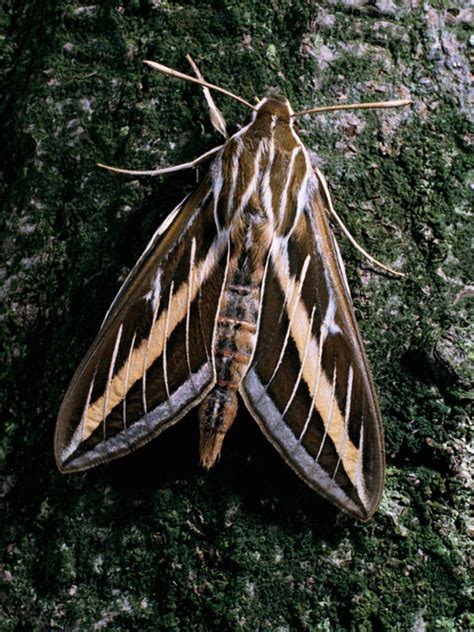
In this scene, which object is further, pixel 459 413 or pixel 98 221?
pixel 98 221

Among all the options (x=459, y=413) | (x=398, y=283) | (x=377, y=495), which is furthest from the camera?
(x=398, y=283)

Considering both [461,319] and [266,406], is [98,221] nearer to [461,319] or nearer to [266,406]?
[266,406]

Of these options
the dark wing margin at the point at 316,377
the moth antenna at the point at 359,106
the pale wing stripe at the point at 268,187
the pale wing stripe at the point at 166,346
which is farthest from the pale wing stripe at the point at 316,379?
the moth antenna at the point at 359,106

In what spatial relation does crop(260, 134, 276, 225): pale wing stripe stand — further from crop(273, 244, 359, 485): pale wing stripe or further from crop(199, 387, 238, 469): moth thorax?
crop(199, 387, 238, 469): moth thorax

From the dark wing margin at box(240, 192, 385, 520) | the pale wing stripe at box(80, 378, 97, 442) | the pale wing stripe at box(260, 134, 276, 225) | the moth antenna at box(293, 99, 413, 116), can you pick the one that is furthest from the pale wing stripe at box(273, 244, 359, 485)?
the pale wing stripe at box(80, 378, 97, 442)

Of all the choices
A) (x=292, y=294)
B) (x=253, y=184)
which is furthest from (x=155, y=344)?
(x=253, y=184)

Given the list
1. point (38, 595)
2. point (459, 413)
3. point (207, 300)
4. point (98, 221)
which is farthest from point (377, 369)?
point (38, 595)
